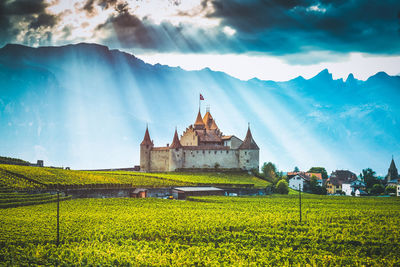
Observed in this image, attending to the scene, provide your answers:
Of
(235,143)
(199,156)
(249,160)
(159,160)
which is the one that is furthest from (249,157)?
(159,160)

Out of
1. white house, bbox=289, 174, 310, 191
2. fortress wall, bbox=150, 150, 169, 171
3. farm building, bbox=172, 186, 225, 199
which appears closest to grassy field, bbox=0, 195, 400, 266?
farm building, bbox=172, 186, 225, 199

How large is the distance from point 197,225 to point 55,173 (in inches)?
1258

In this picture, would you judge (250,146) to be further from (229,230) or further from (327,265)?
(327,265)

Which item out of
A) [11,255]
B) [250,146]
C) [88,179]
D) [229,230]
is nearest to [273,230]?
[229,230]

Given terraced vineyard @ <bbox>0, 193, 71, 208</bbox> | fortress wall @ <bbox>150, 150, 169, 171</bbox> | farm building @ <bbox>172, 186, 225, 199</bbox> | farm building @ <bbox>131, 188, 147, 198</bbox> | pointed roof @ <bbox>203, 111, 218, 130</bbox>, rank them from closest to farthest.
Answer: terraced vineyard @ <bbox>0, 193, 71, 208</bbox>
farm building @ <bbox>131, 188, 147, 198</bbox>
farm building @ <bbox>172, 186, 225, 199</bbox>
fortress wall @ <bbox>150, 150, 169, 171</bbox>
pointed roof @ <bbox>203, 111, 218, 130</bbox>

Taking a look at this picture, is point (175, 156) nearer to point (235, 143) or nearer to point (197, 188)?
point (235, 143)

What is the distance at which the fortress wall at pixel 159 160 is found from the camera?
8212 cm

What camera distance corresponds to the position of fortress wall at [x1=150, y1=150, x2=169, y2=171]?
82.1 meters

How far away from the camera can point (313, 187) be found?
79.8 metres

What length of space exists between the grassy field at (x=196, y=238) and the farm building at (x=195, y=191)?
17.6 meters

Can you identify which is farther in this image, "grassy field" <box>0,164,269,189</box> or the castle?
the castle

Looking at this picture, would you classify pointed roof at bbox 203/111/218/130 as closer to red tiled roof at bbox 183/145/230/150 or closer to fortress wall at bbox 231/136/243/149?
fortress wall at bbox 231/136/243/149

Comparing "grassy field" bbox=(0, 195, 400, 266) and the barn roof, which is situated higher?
the barn roof

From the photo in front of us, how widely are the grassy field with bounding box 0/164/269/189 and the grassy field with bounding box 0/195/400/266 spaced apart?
839 cm
